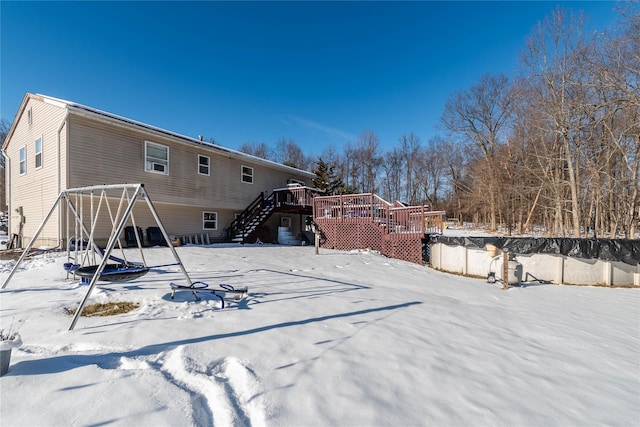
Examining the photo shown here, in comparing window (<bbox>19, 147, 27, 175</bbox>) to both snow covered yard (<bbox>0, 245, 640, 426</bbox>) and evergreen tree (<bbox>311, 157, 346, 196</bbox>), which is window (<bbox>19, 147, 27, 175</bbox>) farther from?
evergreen tree (<bbox>311, 157, 346, 196</bbox>)

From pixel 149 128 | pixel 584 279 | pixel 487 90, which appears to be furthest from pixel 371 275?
pixel 487 90

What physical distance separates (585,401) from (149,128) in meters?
14.5

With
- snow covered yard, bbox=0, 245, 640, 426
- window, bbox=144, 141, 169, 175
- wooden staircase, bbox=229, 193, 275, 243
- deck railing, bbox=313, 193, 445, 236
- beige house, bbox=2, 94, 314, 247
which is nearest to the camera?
snow covered yard, bbox=0, 245, 640, 426

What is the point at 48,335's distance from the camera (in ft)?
10.7

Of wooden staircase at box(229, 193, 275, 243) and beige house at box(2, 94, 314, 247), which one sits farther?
wooden staircase at box(229, 193, 275, 243)

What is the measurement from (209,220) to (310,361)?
45.9 ft

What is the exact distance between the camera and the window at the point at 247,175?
16828 mm

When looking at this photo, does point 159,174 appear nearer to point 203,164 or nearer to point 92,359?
point 203,164

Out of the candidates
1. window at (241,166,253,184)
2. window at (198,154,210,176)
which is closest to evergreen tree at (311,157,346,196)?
window at (241,166,253,184)

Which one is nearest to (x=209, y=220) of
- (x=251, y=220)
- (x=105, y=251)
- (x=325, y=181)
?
(x=251, y=220)

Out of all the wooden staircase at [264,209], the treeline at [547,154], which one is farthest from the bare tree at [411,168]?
the wooden staircase at [264,209]

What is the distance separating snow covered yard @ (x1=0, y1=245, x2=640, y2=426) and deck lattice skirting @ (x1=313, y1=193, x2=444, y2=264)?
19.1 ft

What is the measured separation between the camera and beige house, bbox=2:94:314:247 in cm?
1046

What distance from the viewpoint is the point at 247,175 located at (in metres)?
17.1
